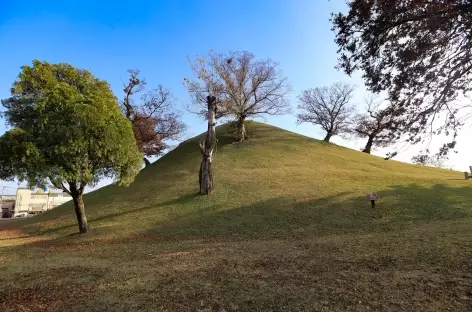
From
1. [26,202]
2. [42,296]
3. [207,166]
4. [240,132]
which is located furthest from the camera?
[26,202]

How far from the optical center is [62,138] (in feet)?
49.1

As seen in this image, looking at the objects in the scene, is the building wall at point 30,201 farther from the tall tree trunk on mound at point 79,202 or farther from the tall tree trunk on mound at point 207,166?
the tall tree trunk on mound at point 79,202

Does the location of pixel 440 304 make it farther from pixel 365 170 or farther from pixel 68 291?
pixel 365 170

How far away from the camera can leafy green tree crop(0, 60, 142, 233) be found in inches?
587

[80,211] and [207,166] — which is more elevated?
[207,166]

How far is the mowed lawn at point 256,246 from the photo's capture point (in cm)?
609

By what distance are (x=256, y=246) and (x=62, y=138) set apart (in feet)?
34.8

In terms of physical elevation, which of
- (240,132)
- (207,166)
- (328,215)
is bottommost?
(328,215)

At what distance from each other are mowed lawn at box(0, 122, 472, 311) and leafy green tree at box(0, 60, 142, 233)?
3.45 m

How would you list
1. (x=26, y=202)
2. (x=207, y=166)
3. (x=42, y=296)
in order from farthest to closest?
(x=26, y=202) → (x=207, y=166) → (x=42, y=296)

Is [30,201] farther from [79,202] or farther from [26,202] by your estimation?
[79,202]

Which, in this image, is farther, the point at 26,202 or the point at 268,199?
the point at 26,202

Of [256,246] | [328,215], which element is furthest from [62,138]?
[328,215]

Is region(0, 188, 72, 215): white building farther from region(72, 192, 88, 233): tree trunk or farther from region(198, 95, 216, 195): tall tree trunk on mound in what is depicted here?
region(72, 192, 88, 233): tree trunk
